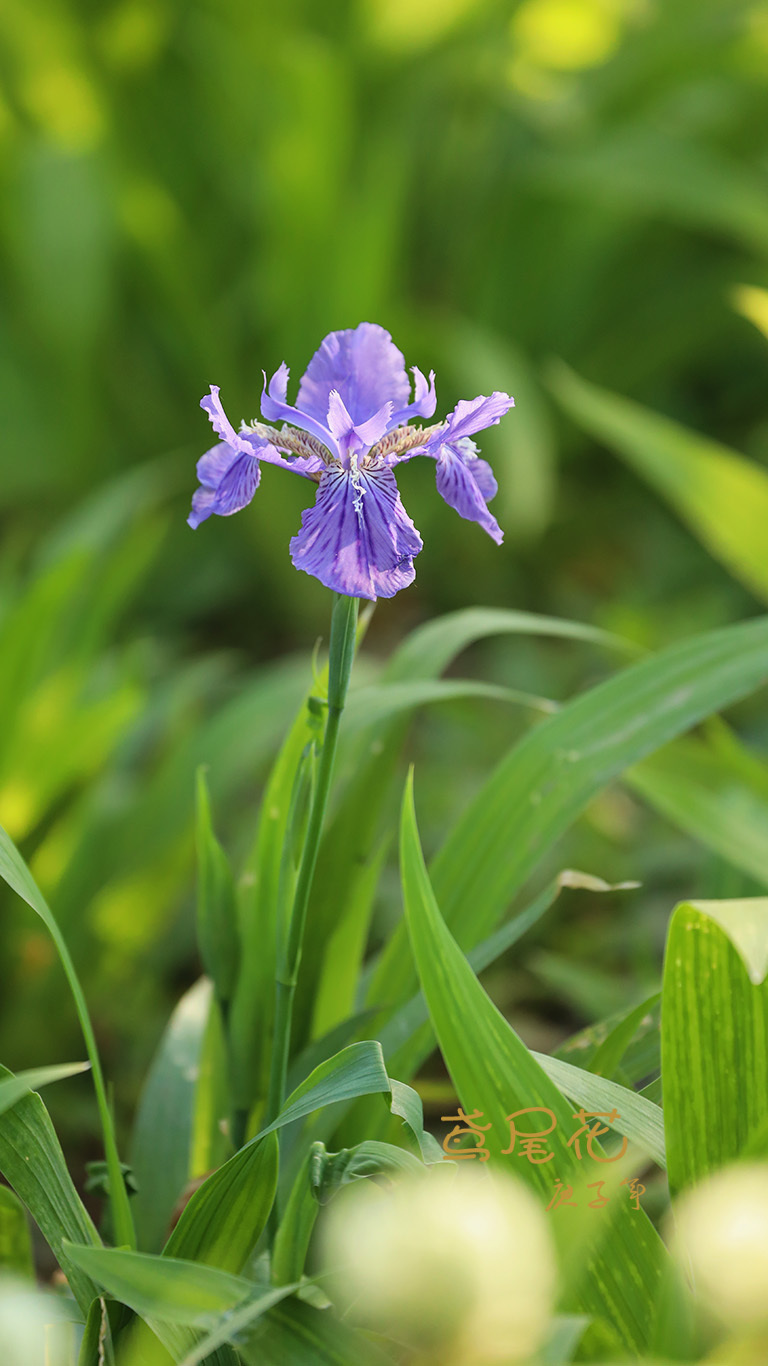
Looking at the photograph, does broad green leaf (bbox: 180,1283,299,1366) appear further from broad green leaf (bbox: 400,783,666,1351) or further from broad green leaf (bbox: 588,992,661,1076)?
broad green leaf (bbox: 588,992,661,1076)

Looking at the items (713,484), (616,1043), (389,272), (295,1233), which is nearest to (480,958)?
(616,1043)

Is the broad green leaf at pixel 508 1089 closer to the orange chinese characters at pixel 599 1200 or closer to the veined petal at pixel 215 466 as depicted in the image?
the orange chinese characters at pixel 599 1200

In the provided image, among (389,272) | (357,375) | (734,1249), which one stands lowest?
(734,1249)

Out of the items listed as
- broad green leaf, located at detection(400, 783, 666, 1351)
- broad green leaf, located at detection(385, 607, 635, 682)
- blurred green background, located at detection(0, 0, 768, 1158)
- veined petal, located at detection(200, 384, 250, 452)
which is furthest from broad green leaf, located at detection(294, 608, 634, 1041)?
blurred green background, located at detection(0, 0, 768, 1158)

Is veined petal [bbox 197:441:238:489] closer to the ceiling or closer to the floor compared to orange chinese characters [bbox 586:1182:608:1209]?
closer to the ceiling

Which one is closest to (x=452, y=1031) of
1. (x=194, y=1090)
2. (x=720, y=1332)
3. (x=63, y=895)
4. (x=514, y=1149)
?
(x=514, y=1149)

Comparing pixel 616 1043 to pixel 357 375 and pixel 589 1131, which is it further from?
pixel 357 375
